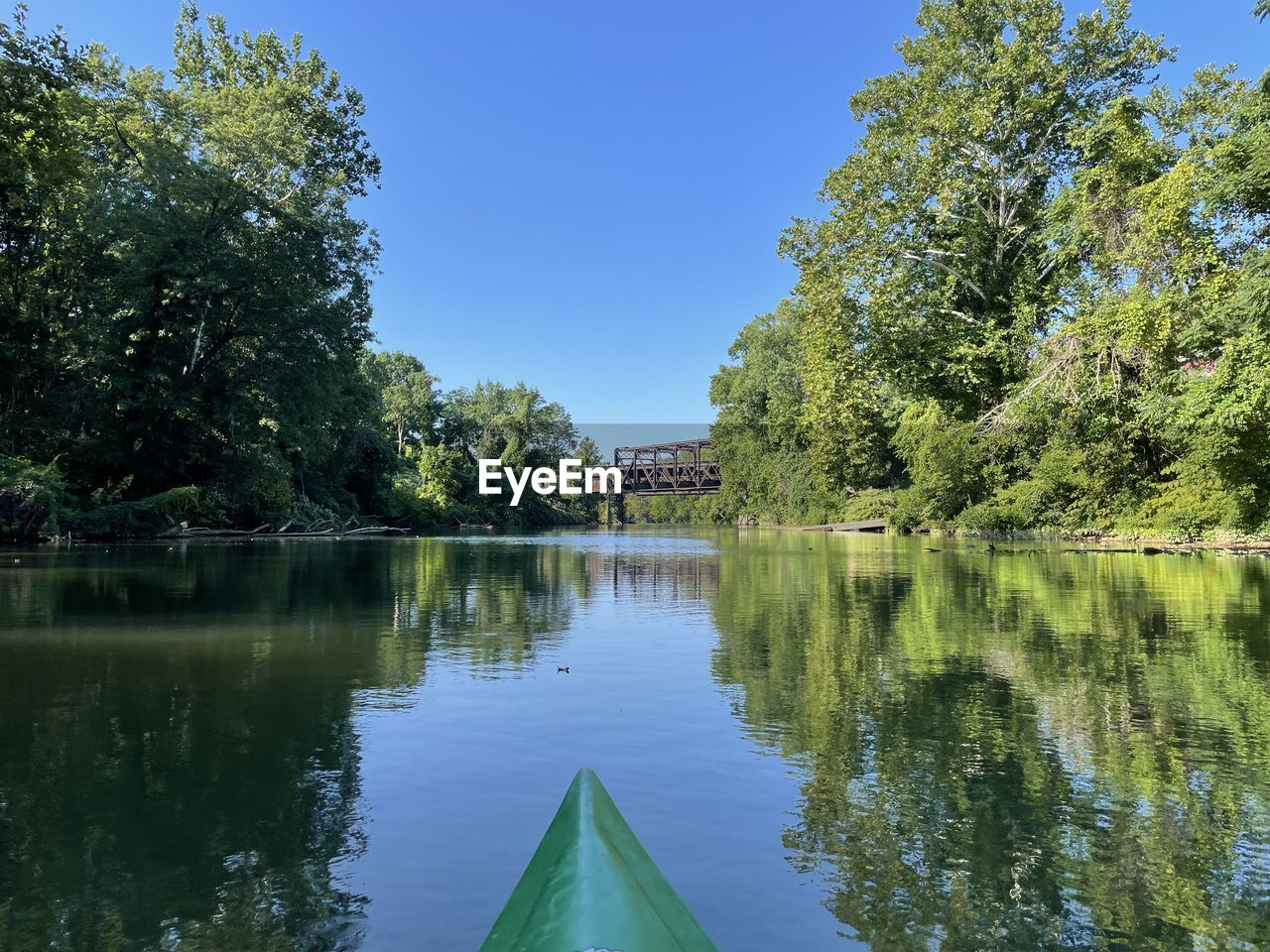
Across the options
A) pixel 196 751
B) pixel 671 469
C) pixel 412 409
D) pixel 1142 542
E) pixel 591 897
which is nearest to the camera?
pixel 591 897

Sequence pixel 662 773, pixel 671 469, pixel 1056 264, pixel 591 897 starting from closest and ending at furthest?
pixel 591 897, pixel 662 773, pixel 1056 264, pixel 671 469

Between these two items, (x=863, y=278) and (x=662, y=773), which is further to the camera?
(x=863, y=278)

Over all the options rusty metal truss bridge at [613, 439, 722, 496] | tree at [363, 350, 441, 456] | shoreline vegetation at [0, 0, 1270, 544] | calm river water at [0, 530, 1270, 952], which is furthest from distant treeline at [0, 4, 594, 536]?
rusty metal truss bridge at [613, 439, 722, 496]

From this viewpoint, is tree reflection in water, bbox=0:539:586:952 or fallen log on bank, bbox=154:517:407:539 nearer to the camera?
tree reflection in water, bbox=0:539:586:952

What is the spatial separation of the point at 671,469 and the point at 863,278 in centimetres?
9222

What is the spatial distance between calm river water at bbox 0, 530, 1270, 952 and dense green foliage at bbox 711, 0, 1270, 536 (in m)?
9.61

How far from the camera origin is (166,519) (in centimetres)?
3209

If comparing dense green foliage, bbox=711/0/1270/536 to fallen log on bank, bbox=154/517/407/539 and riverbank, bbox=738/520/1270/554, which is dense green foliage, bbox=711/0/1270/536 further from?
fallen log on bank, bbox=154/517/407/539

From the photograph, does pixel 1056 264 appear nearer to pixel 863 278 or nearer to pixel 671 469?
pixel 863 278

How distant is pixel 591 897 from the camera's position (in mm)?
2070

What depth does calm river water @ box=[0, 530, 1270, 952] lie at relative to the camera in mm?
3420

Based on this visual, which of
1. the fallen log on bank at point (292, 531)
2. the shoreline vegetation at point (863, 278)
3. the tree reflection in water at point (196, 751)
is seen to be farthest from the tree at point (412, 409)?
the tree reflection in water at point (196, 751)

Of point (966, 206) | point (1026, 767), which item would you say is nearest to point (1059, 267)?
point (966, 206)

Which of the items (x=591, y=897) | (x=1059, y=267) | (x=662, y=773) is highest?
(x=1059, y=267)
